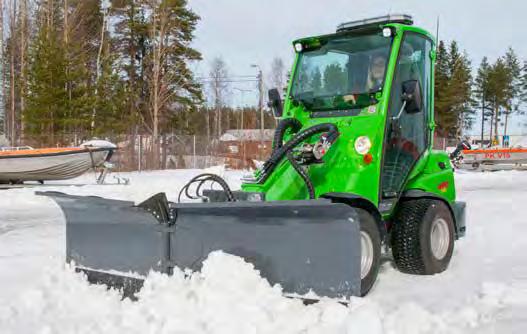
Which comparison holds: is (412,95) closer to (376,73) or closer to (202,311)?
(376,73)

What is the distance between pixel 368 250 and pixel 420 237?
31.9 inches

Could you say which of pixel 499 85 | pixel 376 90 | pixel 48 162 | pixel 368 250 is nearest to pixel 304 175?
pixel 368 250

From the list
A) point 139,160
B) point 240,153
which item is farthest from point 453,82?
point 139,160

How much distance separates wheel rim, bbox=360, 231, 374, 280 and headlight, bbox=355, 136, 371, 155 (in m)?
0.77

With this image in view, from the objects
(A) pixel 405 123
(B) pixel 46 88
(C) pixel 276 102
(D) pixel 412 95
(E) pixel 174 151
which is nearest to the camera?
(D) pixel 412 95

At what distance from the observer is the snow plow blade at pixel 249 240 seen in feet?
11.1

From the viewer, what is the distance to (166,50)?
27828 mm

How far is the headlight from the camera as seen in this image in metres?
4.27

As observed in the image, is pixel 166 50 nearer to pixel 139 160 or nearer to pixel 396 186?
pixel 139 160

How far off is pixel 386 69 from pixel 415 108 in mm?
422

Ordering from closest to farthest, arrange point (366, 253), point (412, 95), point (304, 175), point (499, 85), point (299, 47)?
1. point (366, 253)
2. point (304, 175)
3. point (412, 95)
4. point (299, 47)
5. point (499, 85)

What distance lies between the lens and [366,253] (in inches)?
152

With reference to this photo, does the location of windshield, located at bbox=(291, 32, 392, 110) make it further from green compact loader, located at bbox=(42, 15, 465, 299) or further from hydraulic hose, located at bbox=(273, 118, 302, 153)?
hydraulic hose, located at bbox=(273, 118, 302, 153)

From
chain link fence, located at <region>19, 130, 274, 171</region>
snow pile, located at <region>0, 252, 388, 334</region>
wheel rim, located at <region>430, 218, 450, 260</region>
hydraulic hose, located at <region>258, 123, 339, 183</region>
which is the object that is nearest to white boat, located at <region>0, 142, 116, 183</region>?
chain link fence, located at <region>19, 130, 274, 171</region>
